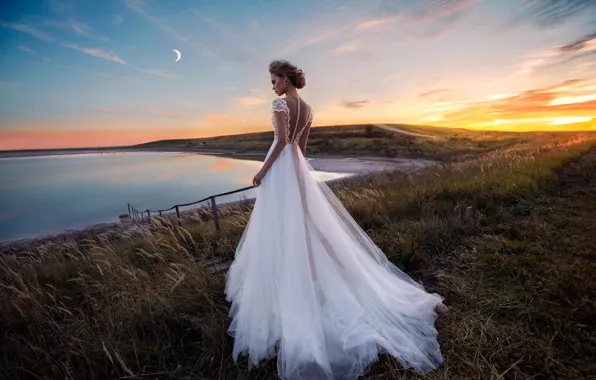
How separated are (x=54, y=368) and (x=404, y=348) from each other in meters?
3.13

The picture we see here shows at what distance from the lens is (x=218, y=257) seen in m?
5.62

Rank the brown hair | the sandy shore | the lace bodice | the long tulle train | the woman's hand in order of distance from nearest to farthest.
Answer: the long tulle train
the lace bodice
the brown hair
the woman's hand
the sandy shore

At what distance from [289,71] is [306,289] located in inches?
89.9

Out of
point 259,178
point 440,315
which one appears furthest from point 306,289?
point 440,315

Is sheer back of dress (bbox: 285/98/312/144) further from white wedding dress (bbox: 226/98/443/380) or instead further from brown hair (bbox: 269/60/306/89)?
brown hair (bbox: 269/60/306/89)

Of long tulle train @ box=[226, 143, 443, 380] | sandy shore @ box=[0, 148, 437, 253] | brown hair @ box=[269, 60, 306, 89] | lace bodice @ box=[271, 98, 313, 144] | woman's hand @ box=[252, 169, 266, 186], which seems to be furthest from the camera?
sandy shore @ box=[0, 148, 437, 253]

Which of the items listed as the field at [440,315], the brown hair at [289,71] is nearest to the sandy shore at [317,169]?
the field at [440,315]

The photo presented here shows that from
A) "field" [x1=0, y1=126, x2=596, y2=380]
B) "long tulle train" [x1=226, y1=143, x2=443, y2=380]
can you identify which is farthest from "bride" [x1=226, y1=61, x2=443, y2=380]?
"field" [x1=0, y1=126, x2=596, y2=380]

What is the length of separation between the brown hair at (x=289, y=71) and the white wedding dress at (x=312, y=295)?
0.37m

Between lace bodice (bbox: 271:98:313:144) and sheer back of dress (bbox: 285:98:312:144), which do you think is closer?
lace bodice (bbox: 271:98:313:144)

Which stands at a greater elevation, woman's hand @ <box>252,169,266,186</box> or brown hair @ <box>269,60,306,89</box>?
brown hair @ <box>269,60,306,89</box>

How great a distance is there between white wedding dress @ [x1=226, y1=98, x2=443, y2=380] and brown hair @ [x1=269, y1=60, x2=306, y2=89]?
1.22ft

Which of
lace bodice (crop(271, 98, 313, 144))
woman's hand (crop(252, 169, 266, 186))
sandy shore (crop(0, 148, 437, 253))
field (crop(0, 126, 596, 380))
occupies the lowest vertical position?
sandy shore (crop(0, 148, 437, 253))

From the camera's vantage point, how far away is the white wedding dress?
2.55 metres
